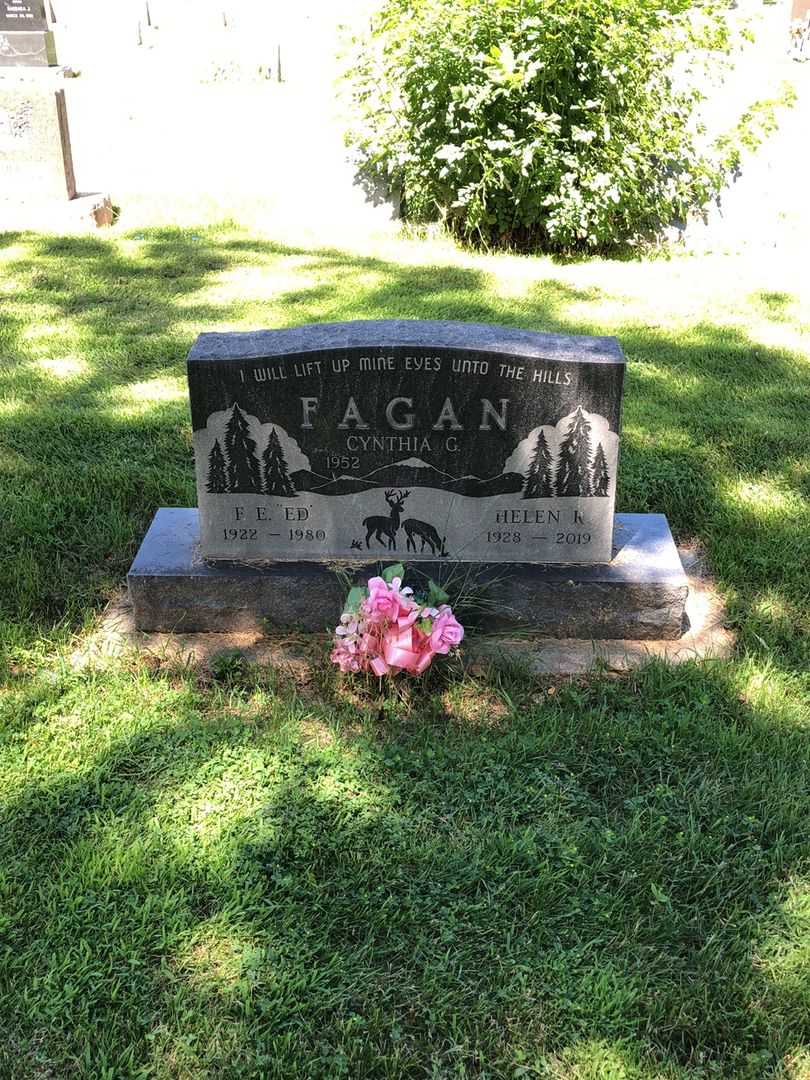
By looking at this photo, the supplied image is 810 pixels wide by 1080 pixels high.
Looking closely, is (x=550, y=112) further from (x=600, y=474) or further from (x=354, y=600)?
(x=354, y=600)

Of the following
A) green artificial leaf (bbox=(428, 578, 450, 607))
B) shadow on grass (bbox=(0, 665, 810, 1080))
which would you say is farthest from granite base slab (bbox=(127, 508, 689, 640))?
shadow on grass (bbox=(0, 665, 810, 1080))

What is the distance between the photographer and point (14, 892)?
8.37 ft

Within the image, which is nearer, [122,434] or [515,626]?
[515,626]

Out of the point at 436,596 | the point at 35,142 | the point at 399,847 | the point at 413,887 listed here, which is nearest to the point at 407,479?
the point at 436,596

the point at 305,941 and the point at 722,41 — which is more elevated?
the point at 722,41

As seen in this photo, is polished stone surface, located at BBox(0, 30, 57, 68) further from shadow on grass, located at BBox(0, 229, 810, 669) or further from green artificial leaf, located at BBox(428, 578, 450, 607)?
green artificial leaf, located at BBox(428, 578, 450, 607)

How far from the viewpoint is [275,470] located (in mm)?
3504

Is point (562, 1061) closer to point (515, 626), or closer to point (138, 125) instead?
point (515, 626)

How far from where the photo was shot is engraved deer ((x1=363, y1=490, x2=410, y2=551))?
355 cm

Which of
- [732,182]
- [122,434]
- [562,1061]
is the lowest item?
[562,1061]

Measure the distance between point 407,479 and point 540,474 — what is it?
447 millimetres

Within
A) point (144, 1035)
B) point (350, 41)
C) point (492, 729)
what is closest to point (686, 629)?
point (492, 729)

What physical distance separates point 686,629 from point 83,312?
4.59 m

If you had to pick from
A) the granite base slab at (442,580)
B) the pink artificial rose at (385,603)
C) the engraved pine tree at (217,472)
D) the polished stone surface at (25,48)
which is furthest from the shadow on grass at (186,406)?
the polished stone surface at (25,48)
